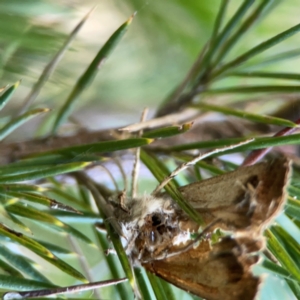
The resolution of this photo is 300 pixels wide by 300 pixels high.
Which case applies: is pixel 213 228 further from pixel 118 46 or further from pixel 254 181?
pixel 118 46

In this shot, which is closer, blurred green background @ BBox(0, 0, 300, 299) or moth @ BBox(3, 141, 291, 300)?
moth @ BBox(3, 141, 291, 300)

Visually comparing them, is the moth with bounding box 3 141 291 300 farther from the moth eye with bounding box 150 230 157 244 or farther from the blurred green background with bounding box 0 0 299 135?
the blurred green background with bounding box 0 0 299 135

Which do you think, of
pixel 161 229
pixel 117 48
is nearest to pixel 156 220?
pixel 161 229

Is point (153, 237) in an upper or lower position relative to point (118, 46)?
lower

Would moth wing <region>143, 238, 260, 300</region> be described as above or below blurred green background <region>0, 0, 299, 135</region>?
below

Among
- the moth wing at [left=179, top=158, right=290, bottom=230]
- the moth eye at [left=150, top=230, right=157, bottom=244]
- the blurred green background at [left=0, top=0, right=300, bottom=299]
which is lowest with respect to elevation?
the moth wing at [left=179, top=158, right=290, bottom=230]

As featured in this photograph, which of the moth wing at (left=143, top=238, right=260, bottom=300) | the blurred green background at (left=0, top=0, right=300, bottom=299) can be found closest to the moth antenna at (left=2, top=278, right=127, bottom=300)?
the moth wing at (left=143, top=238, right=260, bottom=300)

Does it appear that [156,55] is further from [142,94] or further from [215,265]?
[215,265]
